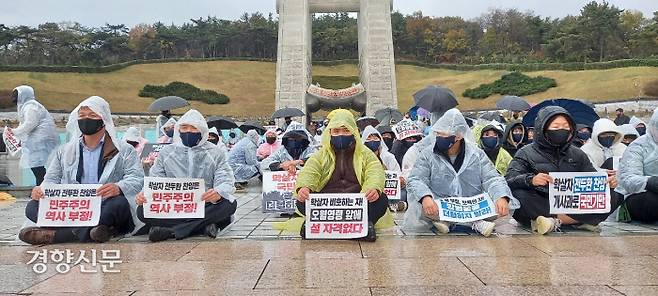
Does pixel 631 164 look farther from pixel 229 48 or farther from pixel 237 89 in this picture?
pixel 229 48

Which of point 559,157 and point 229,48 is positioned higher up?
point 229,48

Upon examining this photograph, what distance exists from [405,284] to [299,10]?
22.4 meters

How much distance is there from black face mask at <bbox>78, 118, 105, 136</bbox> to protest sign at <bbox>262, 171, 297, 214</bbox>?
217 cm

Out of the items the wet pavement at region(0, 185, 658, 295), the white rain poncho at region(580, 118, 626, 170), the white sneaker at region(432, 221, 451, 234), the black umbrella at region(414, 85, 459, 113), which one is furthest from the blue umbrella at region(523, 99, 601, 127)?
the white sneaker at region(432, 221, 451, 234)

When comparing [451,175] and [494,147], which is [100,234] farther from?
[494,147]

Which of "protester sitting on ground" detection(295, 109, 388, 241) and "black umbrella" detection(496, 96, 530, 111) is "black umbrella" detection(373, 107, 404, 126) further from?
"protester sitting on ground" detection(295, 109, 388, 241)

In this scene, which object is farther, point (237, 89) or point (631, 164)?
point (237, 89)

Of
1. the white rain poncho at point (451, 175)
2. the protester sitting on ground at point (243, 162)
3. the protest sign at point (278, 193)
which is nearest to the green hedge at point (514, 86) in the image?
the protester sitting on ground at point (243, 162)

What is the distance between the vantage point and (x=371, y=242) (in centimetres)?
473

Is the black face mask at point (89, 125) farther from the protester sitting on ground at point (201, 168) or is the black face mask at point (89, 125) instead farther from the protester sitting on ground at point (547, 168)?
the protester sitting on ground at point (547, 168)

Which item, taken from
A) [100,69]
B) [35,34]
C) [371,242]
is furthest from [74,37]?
[371,242]

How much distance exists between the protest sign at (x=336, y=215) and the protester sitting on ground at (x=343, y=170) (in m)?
0.09

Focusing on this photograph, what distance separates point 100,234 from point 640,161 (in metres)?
5.27

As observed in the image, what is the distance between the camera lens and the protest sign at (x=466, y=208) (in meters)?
4.95
